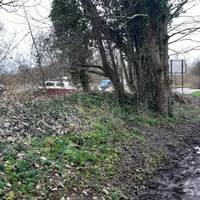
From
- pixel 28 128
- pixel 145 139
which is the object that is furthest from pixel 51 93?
pixel 28 128

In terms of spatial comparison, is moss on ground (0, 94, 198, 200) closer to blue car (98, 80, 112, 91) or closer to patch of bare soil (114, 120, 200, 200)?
patch of bare soil (114, 120, 200, 200)

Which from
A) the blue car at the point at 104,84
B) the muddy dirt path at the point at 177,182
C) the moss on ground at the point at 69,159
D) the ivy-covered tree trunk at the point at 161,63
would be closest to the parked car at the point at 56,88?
the blue car at the point at 104,84

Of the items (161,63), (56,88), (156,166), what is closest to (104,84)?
(56,88)

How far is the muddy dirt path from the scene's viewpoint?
877 cm

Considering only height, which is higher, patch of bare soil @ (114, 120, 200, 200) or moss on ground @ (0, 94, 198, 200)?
Answer: moss on ground @ (0, 94, 198, 200)

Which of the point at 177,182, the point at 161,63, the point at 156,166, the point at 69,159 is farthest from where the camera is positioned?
the point at 161,63

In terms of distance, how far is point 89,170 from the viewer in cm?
879

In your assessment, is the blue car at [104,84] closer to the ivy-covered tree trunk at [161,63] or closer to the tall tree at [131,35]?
the tall tree at [131,35]

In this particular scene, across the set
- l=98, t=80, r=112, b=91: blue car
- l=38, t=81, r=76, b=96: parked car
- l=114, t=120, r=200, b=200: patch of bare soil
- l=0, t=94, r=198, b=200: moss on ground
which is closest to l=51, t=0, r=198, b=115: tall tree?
l=98, t=80, r=112, b=91: blue car

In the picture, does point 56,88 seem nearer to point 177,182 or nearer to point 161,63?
point 161,63

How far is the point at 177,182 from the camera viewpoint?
9.95 m

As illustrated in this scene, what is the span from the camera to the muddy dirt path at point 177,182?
28.8ft

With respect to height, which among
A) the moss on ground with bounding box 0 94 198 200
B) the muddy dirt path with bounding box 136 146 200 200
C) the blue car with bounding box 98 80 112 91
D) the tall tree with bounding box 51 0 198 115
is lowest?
the muddy dirt path with bounding box 136 146 200 200

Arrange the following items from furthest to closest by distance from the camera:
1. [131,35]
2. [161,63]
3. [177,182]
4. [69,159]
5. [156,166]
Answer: [161,63] < [131,35] < [156,166] < [177,182] < [69,159]
